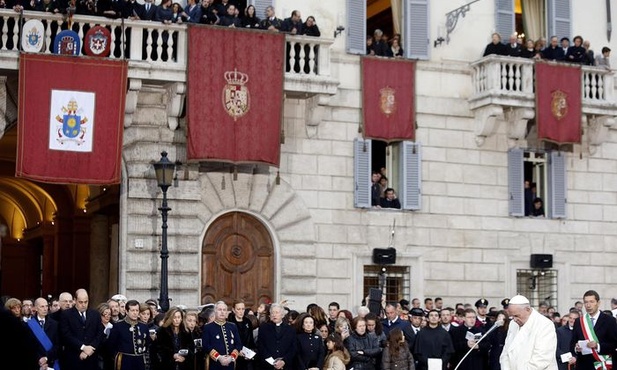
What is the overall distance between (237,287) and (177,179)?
2669 mm

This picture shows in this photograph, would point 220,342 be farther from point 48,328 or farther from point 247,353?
point 48,328

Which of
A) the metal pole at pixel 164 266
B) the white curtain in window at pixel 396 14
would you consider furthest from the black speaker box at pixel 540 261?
the metal pole at pixel 164 266

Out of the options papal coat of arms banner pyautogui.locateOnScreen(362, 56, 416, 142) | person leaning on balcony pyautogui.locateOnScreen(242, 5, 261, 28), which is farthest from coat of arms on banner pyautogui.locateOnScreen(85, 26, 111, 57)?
papal coat of arms banner pyautogui.locateOnScreen(362, 56, 416, 142)

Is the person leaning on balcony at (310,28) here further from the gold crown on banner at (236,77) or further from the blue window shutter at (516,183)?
the blue window shutter at (516,183)

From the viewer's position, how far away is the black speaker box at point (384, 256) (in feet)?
85.3

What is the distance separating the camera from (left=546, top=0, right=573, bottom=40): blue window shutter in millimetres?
28906

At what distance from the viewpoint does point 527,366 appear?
12133mm

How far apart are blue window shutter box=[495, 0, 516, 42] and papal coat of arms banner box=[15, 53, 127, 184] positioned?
9.82 m

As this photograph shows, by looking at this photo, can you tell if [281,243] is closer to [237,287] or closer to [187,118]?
[237,287]

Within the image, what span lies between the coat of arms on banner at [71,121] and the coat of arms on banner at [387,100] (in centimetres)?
679

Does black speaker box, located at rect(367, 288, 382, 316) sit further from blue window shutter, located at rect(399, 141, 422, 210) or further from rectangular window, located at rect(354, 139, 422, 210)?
blue window shutter, located at rect(399, 141, 422, 210)

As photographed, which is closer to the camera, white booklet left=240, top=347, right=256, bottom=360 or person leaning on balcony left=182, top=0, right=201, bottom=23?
white booklet left=240, top=347, right=256, bottom=360

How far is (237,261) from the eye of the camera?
82.5 ft

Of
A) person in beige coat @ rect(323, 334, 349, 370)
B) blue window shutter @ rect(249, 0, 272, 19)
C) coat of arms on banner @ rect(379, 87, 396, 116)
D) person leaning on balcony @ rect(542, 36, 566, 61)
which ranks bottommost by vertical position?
person in beige coat @ rect(323, 334, 349, 370)
